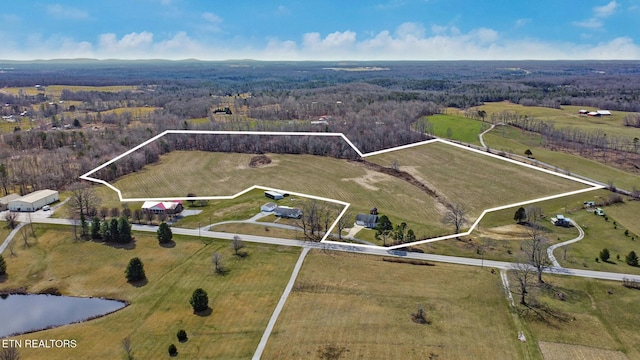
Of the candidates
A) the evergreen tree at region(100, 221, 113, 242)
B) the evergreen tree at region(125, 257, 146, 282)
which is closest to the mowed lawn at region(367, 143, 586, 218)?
the evergreen tree at region(125, 257, 146, 282)

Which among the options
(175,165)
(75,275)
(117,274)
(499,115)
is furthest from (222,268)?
(499,115)

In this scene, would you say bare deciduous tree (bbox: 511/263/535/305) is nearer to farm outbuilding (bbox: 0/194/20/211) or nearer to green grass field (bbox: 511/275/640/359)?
green grass field (bbox: 511/275/640/359)

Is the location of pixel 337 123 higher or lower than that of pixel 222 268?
higher

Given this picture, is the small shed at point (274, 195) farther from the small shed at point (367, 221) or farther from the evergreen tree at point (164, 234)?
the evergreen tree at point (164, 234)

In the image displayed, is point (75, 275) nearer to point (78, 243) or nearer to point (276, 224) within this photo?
point (78, 243)

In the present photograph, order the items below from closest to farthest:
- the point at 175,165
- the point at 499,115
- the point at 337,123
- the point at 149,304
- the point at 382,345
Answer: the point at 382,345 → the point at 149,304 → the point at 175,165 → the point at 337,123 → the point at 499,115

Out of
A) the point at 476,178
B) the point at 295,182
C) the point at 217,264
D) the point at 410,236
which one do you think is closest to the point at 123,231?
the point at 217,264
